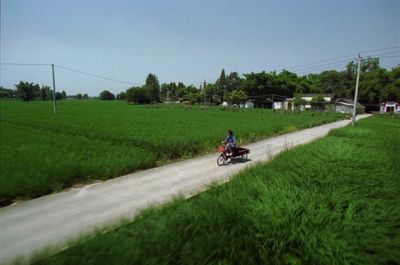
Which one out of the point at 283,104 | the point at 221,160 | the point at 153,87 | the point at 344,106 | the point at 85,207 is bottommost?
Answer: the point at 85,207

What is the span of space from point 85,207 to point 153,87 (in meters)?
95.9

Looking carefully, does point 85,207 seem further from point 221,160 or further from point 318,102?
point 318,102

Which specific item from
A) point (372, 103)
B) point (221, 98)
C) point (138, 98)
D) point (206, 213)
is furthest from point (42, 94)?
point (372, 103)

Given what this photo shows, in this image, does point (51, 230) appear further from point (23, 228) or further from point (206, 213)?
point (206, 213)

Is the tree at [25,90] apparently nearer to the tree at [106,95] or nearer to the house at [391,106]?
the tree at [106,95]

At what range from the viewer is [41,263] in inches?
119

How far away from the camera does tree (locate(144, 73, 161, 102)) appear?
315 feet

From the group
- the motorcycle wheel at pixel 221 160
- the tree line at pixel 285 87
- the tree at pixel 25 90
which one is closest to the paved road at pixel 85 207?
the motorcycle wheel at pixel 221 160

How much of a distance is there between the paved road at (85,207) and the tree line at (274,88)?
6582 cm

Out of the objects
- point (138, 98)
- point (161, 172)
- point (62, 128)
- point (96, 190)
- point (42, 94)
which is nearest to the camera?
point (96, 190)

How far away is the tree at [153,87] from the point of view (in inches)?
3784

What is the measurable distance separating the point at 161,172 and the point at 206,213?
19.5ft

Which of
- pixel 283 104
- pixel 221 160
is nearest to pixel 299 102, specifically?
pixel 283 104

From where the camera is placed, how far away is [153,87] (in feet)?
327
